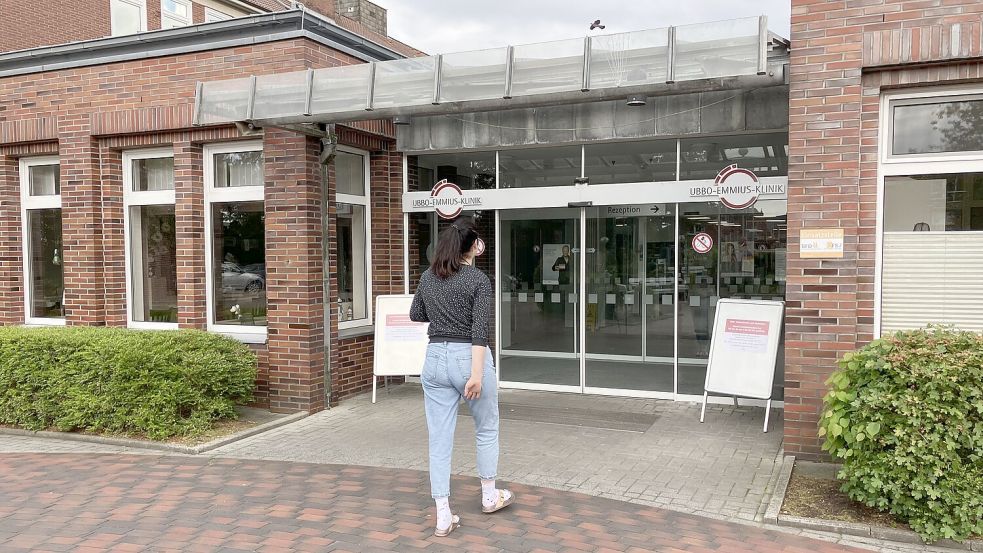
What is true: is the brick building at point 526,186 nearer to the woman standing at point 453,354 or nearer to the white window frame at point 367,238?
the white window frame at point 367,238

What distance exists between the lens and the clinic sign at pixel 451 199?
911 centimetres

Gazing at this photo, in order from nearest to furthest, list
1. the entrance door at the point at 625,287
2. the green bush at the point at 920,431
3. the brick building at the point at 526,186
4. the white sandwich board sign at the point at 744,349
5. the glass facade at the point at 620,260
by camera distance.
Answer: the green bush at the point at 920,431, the brick building at the point at 526,186, the white sandwich board sign at the point at 744,349, the glass facade at the point at 620,260, the entrance door at the point at 625,287

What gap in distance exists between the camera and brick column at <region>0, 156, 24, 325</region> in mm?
9945

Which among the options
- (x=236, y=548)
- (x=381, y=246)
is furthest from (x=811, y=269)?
(x=381, y=246)

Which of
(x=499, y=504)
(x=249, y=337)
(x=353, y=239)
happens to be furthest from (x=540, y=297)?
(x=499, y=504)

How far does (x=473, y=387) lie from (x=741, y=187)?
4335mm

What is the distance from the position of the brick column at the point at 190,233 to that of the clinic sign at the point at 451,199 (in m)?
2.76

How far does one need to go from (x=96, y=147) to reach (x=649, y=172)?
6.67 metres

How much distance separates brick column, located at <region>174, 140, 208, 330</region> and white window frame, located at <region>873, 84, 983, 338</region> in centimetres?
704

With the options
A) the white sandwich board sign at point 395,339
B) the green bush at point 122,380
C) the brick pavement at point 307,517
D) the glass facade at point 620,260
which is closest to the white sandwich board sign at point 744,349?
the glass facade at point 620,260

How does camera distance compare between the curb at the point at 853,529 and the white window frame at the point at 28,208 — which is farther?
the white window frame at the point at 28,208

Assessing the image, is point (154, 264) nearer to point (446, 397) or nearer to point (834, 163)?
point (446, 397)

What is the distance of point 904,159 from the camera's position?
5.84 metres

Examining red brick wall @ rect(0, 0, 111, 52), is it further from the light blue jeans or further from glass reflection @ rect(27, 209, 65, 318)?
the light blue jeans
